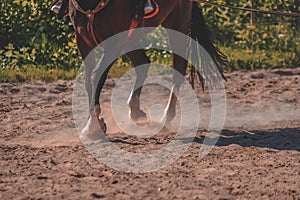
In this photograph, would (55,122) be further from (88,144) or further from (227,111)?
(227,111)

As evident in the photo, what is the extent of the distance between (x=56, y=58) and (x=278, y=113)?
3.30 m

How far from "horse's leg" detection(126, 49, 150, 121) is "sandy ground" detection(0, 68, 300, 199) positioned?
0.82 feet

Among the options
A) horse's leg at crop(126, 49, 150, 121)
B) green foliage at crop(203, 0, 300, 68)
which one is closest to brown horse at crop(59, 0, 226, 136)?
horse's leg at crop(126, 49, 150, 121)

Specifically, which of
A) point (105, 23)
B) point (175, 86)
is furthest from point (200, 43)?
point (105, 23)

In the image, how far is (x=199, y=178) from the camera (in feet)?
15.1

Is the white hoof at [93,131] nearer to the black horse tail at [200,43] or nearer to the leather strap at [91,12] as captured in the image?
the leather strap at [91,12]

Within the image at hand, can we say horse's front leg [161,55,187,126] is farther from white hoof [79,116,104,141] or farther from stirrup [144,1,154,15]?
stirrup [144,1,154,15]

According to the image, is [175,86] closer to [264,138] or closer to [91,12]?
[264,138]

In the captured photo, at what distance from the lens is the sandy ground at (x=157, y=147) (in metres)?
4.34

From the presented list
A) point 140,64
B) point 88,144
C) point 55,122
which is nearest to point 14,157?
point 88,144

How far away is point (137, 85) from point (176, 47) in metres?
0.56

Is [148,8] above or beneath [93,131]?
above

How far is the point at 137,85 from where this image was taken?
6.51 m

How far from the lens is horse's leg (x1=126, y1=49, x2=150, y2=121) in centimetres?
638
